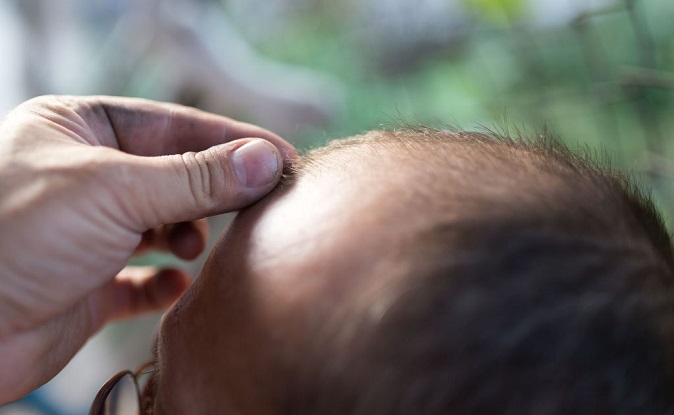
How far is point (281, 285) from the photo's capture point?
47 cm

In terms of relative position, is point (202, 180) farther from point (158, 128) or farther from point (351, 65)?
point (351, 65)

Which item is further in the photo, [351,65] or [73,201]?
[351,65]

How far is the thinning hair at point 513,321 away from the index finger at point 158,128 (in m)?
0.34

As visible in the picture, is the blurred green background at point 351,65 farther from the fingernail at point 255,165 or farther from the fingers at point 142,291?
the fingernail at point 255,165

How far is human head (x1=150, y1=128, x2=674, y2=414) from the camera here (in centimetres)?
43

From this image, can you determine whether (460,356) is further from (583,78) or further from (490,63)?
(490,63)

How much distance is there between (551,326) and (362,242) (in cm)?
14

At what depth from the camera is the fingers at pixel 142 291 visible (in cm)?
87

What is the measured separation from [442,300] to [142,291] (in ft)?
1.90

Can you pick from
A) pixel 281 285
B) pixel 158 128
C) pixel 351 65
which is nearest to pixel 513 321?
pixel 281 285

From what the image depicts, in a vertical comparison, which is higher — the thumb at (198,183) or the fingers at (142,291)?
the thumb at (198,183)

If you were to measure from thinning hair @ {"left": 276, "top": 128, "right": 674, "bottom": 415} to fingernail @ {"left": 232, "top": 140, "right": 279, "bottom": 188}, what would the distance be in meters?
0.16

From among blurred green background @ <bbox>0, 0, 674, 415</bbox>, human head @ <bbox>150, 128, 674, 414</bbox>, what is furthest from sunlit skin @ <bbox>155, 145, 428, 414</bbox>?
blurred green background @ <bbox>0, 0, 674, 415</bbox>

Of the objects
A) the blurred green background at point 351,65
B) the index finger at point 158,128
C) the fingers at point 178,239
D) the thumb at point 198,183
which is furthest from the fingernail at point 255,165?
the blurred green background at point 351,65
